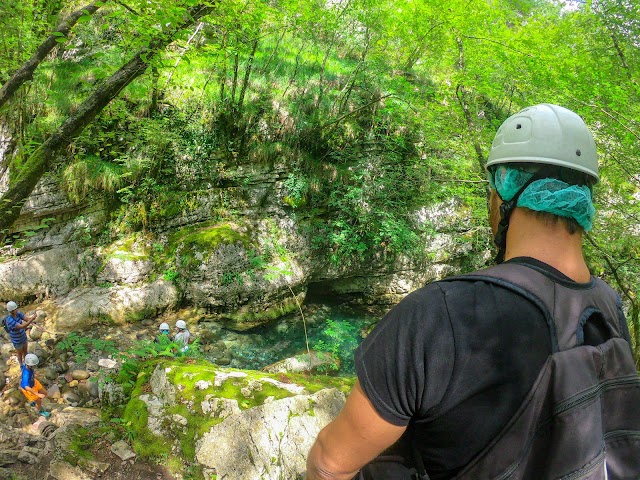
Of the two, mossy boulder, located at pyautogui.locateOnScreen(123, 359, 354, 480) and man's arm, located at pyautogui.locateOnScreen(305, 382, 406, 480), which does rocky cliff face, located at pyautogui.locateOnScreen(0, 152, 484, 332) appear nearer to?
mossy boulder, located at pyautogui.locateOnScreen(123, 359, 354, 480)

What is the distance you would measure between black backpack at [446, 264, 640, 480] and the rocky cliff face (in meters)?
8.17

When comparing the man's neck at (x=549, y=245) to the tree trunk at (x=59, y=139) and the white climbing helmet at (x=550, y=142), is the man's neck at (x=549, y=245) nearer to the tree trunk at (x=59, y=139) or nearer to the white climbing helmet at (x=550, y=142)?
the white climbing helmet at (x=550, y=142)

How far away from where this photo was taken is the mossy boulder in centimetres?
278

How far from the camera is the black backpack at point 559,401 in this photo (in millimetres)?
862

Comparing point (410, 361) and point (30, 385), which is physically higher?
point (410, 361)

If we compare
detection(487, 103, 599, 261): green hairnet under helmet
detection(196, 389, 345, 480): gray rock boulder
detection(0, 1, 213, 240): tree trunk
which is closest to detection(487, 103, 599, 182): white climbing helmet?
detection(487, 103, 599, 261): green hairnet under helmet

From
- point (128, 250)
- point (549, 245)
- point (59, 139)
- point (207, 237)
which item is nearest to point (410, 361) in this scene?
point (549, 245)

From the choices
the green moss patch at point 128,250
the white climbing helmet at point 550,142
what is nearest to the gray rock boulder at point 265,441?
the white climbing helmet at point 550,142

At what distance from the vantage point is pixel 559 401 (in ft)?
2.82

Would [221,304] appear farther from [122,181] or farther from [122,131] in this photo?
[122,131]

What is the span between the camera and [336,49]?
11875mm

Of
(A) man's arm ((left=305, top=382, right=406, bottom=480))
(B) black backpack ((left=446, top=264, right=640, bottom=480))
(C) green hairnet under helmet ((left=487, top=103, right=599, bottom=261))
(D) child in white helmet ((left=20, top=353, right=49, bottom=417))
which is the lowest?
(D) child in white helmet ((left=20, top=353, right=49, bottom=417))

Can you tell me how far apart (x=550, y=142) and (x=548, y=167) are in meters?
0.08

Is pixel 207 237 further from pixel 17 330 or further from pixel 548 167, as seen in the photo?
pixel 548 167
